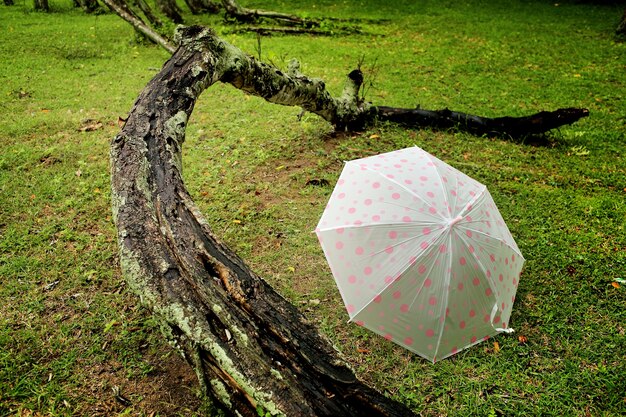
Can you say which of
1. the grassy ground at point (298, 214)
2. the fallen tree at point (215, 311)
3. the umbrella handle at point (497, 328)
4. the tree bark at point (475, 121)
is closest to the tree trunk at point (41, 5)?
A: the grassy ground at point (298, 214)

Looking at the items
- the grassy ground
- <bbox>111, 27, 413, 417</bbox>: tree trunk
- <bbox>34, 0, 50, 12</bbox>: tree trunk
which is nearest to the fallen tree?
<bbox>111, 27, 413, 417</bbox>: tree trunk

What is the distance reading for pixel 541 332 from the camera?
3.43m

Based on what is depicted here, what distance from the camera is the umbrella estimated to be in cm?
299

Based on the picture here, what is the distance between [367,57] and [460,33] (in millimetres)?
3237

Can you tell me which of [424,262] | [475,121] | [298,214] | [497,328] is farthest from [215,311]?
[475,121]

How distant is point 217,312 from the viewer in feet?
6.69

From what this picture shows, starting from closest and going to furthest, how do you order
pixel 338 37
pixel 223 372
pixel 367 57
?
pixel 223 372 → pixel 367 57 → pixel 338 37

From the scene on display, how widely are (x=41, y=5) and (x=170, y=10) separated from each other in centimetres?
410

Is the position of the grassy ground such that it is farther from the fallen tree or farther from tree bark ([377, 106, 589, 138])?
the fallen tree

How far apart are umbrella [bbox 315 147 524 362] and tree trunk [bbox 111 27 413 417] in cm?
106

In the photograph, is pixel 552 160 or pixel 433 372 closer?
pixel 433 372

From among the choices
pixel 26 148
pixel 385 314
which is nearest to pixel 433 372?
pixel 385 314

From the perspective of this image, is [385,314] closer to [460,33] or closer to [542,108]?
[542,108]

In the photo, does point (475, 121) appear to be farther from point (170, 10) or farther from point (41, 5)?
point (41, 5)
